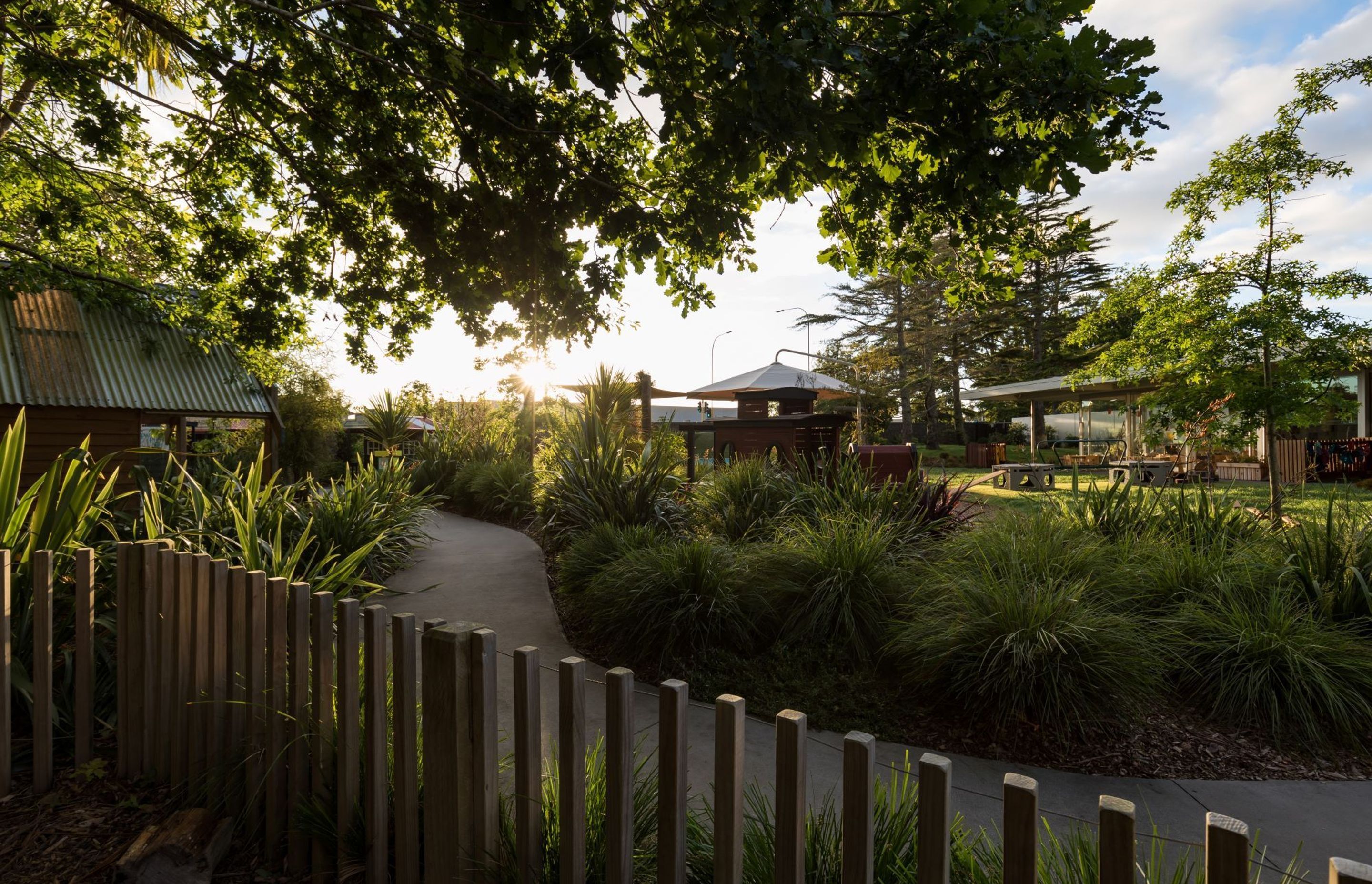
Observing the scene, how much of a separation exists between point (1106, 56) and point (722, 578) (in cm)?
337

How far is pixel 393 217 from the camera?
5.16 meters

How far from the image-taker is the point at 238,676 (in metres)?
2.31

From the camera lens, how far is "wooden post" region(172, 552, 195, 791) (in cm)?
Result: 241

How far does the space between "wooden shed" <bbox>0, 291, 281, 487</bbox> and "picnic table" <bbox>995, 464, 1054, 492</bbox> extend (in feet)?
52.3

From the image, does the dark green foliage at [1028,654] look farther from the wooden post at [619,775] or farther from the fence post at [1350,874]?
the fence post at [1350,874]

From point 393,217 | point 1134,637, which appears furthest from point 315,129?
point 1134,637

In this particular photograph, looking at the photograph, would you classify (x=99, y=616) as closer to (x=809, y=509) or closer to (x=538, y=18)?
(x=538, y=18)

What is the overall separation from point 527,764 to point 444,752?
0.24 m

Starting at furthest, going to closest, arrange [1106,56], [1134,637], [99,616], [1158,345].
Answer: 1. [1158,345]
2. [1134,637]
3. [99,616]
4. [1106,56]

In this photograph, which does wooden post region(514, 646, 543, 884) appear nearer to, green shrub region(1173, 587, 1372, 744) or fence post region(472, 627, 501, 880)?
fence post region(472, 627, 501, 880)

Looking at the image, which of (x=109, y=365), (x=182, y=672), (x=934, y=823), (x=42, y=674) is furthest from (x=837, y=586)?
(x=109, y=365)

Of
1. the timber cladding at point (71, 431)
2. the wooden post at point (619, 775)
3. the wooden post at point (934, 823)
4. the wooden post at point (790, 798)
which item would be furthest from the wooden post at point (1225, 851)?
the timber cladding at point (71, 431)

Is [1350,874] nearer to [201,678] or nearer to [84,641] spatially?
[201,678]

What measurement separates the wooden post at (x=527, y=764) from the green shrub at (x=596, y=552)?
3.65 metres
